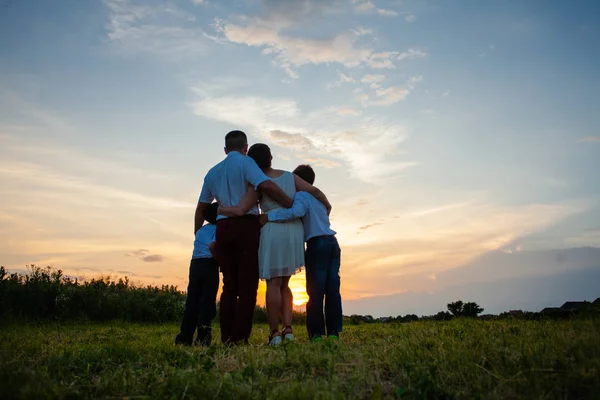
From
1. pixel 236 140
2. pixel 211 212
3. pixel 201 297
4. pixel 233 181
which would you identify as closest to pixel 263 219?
pixel 233 181

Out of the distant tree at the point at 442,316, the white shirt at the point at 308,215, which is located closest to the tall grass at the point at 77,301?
the distant tree at the point at 442,316

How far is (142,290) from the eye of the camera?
62.4 ft

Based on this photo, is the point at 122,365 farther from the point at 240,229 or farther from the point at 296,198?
the point at 296,198

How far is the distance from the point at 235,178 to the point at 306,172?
1.24m

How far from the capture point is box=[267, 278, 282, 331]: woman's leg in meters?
6.91

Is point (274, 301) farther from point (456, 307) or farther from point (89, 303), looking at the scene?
point (89, 303)

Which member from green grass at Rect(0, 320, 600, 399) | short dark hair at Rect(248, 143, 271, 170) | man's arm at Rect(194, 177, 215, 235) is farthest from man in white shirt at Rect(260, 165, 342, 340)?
green grass at Rect(0, 320, 600, 399)

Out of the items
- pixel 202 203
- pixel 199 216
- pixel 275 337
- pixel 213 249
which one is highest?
pixel 202 203

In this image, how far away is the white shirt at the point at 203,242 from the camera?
7668mm

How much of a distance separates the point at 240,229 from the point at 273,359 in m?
2.15

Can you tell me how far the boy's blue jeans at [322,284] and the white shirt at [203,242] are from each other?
1.58 meters

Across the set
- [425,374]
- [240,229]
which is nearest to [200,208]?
[240,229]

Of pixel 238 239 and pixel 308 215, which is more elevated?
pixel 308 215

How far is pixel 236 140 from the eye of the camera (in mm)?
7062
